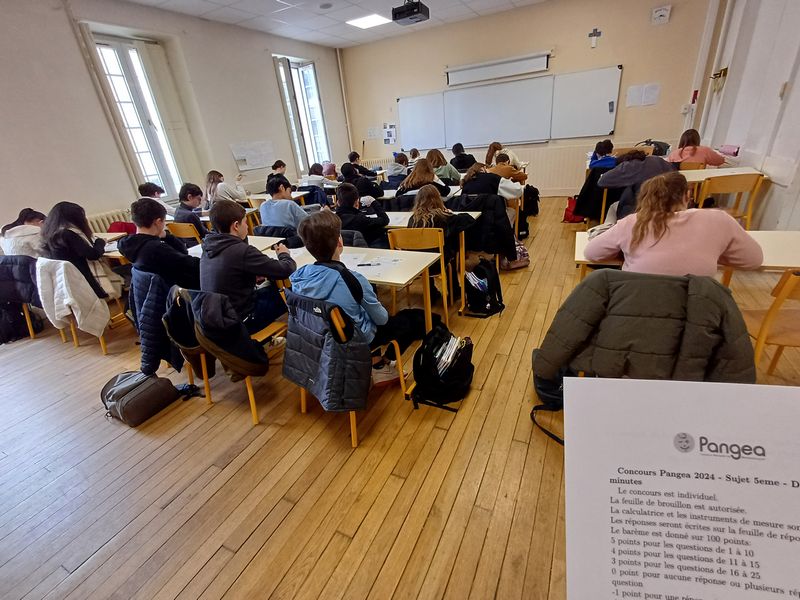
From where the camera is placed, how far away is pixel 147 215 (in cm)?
229

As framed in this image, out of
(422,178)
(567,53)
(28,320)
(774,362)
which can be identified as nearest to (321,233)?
(422,178)

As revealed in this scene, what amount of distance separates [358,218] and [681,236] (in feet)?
7.18

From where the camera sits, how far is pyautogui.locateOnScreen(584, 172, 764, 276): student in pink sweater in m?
1.52

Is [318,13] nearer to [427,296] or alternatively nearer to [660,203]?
[427,296]

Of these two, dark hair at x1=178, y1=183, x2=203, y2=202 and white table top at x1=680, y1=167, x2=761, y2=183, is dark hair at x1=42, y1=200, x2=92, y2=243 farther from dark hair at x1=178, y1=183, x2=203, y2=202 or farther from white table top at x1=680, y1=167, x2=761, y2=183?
white table top at x1=680, y1=167, x2=761, y2=183

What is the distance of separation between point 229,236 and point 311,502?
143cm

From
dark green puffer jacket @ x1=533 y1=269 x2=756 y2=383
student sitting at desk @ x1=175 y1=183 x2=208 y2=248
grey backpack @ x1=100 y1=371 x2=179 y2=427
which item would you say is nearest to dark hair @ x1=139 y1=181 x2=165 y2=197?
student sitting at desk @ x1=175 y1=183 x2=208 y2=248

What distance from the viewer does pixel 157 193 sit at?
14.2ft

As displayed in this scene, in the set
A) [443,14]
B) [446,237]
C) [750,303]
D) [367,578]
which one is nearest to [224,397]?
[367,578]

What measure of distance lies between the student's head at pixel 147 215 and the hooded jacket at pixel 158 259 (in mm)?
63

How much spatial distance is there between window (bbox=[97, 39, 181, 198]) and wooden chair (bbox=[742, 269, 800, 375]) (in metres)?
6.10

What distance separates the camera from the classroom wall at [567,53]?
556cm

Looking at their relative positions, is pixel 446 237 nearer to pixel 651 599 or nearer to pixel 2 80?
pixel 651 599

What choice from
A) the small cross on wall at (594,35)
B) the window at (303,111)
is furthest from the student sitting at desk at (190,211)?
the small cross on wall at (594,35)
